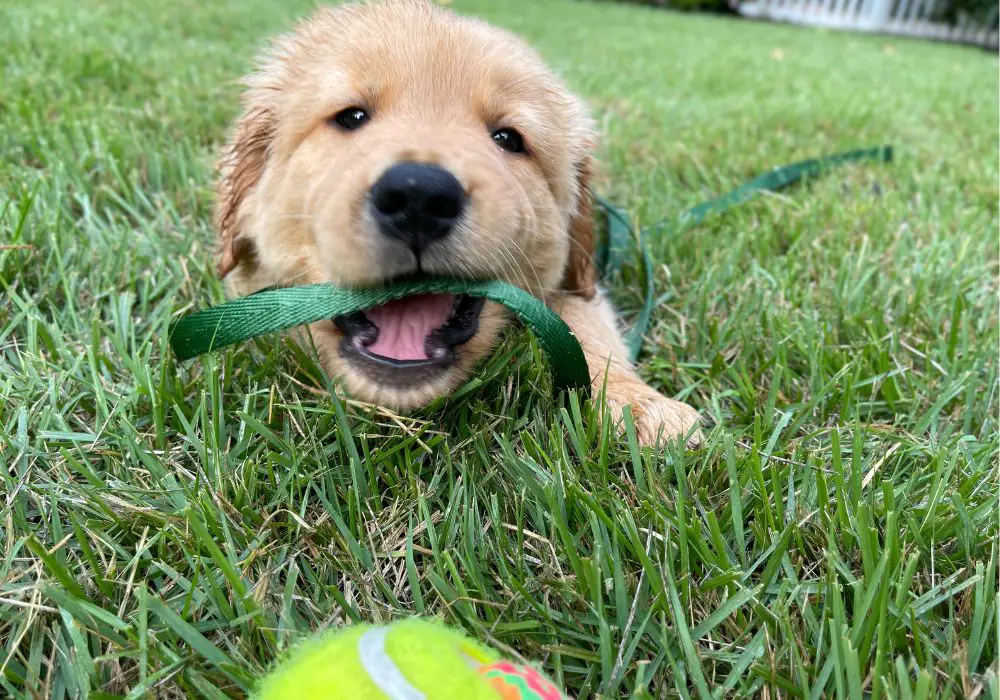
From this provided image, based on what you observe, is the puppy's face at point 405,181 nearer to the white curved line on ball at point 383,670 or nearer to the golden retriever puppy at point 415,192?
the golden retriever puppy at point 415,192

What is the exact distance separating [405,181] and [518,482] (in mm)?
674

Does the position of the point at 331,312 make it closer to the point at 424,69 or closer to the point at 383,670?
the point at 424,69

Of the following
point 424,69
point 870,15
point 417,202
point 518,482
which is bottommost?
point 518,482

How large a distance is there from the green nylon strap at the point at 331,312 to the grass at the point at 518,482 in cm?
9

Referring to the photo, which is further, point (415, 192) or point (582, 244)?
point (582, 244)

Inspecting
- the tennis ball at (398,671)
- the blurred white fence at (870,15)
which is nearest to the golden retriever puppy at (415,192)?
the tennis ball at (398,671)

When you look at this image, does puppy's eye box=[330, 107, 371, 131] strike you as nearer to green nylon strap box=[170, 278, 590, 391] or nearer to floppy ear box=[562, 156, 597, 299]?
green nylon strap box=[170, 278, 590, 391]

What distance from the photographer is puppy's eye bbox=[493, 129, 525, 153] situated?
1.95m

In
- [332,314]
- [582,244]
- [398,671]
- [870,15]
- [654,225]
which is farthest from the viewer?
[870,15]

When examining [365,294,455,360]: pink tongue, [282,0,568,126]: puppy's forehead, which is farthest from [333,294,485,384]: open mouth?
[282,0,568,126]: puppy's forehead

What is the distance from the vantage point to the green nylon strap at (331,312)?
1.57 metres

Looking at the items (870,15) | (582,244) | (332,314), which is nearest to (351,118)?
(332,314)

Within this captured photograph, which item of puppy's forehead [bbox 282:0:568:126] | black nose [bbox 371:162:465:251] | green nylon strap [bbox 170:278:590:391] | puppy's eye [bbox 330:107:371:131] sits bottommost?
green nylon strap [bbox 170:278:590:391]

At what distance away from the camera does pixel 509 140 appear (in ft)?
6.48
